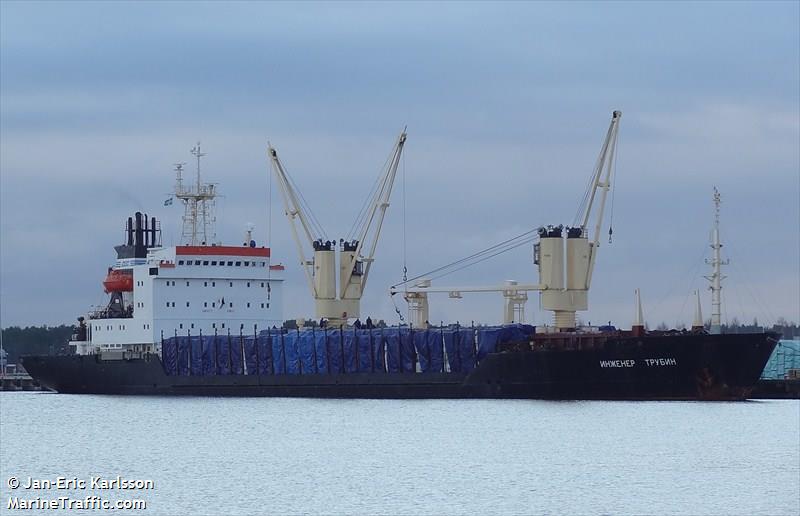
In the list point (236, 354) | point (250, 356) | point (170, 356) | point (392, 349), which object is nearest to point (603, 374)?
point (392, 349)

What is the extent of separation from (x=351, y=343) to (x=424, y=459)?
90.9 ft

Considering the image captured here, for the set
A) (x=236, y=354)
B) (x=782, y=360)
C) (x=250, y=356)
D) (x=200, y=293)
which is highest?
(x=200, y=293)

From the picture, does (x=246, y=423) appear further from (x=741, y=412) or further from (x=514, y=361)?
(x=741, y=412)

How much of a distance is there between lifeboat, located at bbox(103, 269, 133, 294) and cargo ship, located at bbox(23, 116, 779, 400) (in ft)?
0.27

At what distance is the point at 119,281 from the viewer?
281ft

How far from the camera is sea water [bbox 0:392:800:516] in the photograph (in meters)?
39.8

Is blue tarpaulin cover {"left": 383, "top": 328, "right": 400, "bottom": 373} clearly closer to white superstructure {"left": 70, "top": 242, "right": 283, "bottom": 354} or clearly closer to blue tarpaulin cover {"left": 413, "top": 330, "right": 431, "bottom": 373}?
blue tarpaulin cover {"left": 413, "top": 330, "right": 431, "bottom": 373}

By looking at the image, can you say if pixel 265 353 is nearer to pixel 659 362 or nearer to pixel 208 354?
pixel 208 354

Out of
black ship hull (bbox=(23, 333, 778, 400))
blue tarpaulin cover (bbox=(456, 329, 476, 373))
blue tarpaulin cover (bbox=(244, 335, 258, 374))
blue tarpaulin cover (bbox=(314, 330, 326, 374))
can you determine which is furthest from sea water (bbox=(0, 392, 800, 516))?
blue tarpaulin cover (bbox=(244, 335, 258, 374))

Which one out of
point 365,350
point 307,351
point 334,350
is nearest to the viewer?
point 365,350

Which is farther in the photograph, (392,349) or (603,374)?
(392,349)

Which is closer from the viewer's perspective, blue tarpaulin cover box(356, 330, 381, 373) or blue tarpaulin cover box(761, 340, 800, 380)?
blue tarpaulin cover box(356, 330, 381, 373)

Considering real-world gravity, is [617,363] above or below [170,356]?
below

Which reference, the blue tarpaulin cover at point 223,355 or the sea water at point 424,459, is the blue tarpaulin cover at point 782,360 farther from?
the blue tarpaulin cover at point 223,355
